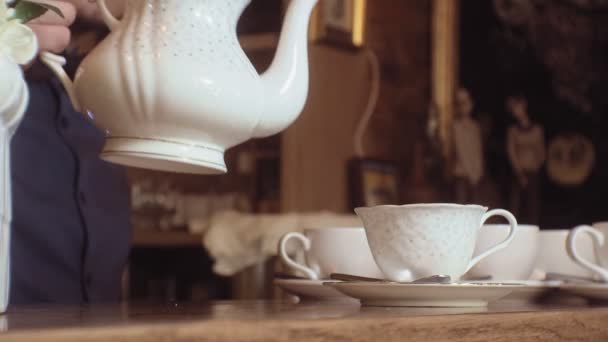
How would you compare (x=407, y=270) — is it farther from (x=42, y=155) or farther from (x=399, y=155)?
(x=399, y=155)

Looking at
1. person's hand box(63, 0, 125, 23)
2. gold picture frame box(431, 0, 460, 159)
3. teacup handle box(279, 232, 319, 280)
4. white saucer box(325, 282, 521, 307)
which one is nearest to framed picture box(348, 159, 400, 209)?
gold picture frame box(431, 0, 460, 159)

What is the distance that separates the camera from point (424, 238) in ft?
2.25

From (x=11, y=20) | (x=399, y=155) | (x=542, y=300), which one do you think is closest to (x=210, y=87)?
(x=11, y=20)

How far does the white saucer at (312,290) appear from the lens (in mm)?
836

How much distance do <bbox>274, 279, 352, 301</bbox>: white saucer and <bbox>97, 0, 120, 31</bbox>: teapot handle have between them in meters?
0.33

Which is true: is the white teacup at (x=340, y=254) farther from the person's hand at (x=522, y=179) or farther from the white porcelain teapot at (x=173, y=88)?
the person's hand at (x=522, y=179)

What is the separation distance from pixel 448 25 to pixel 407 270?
387 centimetres

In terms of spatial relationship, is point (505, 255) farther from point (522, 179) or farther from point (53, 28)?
point (522, 179)

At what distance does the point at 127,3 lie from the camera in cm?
66

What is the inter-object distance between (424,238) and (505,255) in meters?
0.21

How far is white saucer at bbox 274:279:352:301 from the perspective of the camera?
836 millimetres

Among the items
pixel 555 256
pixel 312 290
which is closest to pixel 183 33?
pixel 312 290

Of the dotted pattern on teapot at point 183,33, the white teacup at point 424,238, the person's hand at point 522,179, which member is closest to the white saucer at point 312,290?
the white teacup at point 424,238

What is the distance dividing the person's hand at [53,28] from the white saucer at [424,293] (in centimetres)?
33
